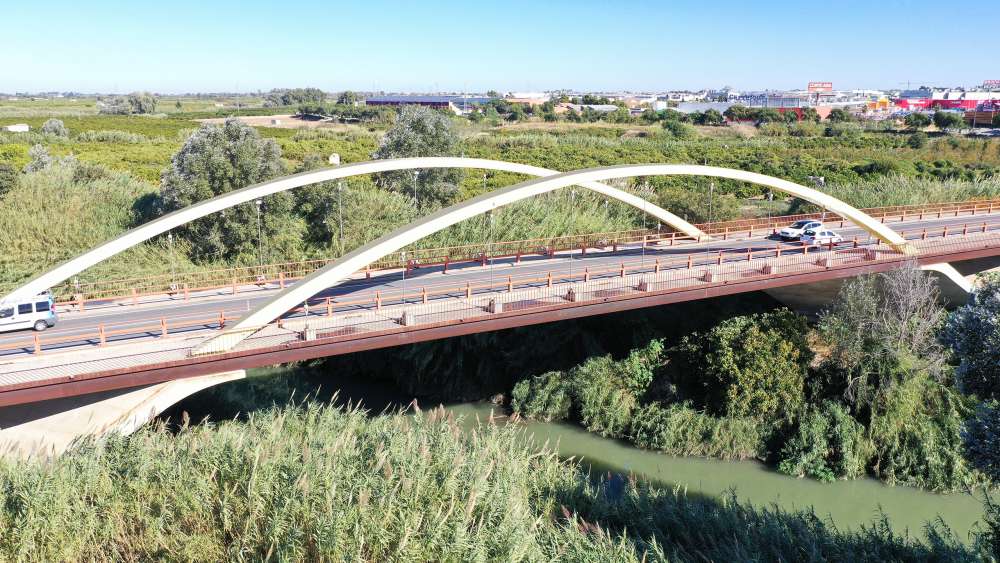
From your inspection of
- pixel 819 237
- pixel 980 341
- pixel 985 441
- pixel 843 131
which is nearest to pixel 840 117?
pixel 843 131

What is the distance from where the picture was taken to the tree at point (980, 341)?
15750mm

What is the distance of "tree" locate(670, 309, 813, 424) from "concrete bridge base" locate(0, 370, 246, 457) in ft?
55.6

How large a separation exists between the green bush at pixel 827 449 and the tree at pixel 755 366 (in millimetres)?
988

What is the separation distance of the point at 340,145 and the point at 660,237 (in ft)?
165

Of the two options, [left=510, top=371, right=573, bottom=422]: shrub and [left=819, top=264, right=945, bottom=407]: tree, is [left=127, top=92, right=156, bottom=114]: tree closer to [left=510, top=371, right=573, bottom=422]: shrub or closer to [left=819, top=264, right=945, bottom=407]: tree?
[left=510, top=371, right=573, bottom=422]: shrub

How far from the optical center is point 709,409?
2798 centimetres

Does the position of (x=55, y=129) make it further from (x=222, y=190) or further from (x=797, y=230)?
(x=797, y=230)

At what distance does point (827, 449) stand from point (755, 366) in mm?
3661

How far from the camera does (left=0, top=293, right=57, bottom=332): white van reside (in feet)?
75.7

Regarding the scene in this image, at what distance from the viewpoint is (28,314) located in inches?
916

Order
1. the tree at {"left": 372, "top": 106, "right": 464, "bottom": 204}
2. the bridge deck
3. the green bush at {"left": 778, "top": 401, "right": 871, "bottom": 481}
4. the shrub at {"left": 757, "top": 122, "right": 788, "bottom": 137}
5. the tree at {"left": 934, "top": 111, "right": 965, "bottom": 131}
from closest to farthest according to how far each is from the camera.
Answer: the bridge deck, the green bush at {"left": 778, "top": 401, "right": 871, "bottom": 481}, the tree at {"left": 372, "top": 106, "right": 464, "bottom": 204}, the tree at {"left": 934, "top": 111, "right": 965, "bottom": 131}, the shrub at {"left": 757, "top": 122, "right": 788, "bottom": 137}

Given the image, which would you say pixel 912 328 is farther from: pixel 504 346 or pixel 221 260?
pixel 221 260

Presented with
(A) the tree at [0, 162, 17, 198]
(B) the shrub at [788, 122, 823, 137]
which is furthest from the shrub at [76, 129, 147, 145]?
(B) the shrub at [788, 122, 823, 137]

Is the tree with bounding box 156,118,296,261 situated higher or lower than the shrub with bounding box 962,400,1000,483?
higher
